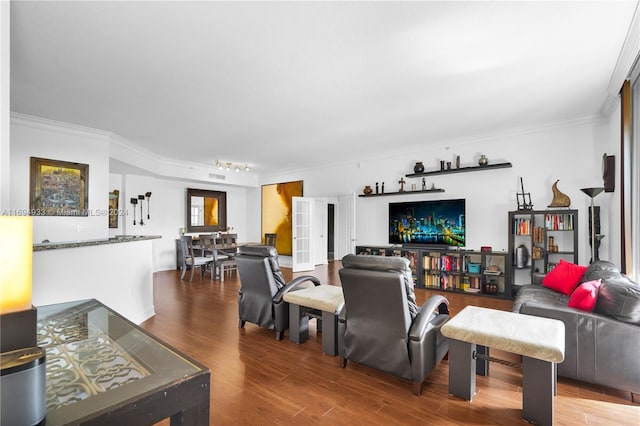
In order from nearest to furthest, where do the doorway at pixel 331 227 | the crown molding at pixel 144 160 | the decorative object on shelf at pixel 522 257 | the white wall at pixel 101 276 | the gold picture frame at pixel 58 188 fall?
the white wall at pixel 101 276 < the gold picture frame at pixel 58 188 < the crown molding at pixel 144 160 < the decorative object on shelf at pixel 522 257 < the doorway at pixel 331 227

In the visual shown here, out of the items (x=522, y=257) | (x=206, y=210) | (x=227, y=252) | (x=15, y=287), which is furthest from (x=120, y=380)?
(x=206, y=210)

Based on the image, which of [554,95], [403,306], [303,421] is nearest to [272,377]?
[303,421]

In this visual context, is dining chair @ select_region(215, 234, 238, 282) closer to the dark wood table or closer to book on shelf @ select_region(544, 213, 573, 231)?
the dark wood table

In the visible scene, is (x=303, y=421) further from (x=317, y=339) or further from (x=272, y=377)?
(x=317, y=339)

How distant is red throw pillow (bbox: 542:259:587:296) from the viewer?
3.73 metres

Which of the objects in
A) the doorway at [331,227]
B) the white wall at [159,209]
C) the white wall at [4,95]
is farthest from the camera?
the doorway at [331,227]

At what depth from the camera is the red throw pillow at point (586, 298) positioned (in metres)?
2.53

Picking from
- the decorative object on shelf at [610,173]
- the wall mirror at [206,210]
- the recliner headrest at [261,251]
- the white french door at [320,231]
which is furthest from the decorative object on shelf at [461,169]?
the wall mirror at [206,210]

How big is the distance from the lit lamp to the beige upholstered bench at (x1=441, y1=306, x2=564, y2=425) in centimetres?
225

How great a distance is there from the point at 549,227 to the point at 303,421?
15.9ft

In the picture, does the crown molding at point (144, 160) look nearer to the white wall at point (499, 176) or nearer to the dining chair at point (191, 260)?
the dining chair at point (191, 260)

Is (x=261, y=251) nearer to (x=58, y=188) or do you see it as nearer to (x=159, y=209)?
(x=58, y=188)

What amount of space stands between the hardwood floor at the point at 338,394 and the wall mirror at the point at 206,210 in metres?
5.88

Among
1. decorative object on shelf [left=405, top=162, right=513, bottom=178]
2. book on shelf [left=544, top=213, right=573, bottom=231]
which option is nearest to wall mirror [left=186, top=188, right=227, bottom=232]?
decorative object on shelf [left=405, top=162, right=513, bottom=178]
